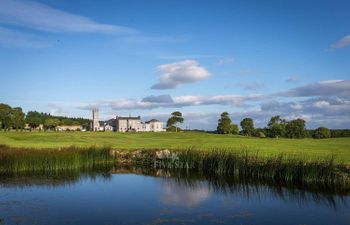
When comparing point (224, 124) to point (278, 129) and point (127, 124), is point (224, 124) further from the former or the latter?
point (127, 124)

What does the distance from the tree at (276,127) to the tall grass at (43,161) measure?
4715cm

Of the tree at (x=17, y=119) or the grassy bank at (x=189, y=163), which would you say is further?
the tree at (x=17, y=119)

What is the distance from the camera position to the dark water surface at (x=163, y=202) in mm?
11812

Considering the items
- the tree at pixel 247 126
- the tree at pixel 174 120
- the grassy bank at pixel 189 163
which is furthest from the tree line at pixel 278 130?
the grassy bank at pixel 189 163

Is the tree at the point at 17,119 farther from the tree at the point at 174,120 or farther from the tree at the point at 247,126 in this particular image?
the tree at the point at 247,126

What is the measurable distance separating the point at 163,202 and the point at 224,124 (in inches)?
2449

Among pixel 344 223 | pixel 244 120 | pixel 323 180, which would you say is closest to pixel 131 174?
pixel 323 180

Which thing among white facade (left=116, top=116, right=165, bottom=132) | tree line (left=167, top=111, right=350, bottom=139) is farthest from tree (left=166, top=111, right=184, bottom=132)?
white facade (left=116, top=116, right=165, bottom=132)

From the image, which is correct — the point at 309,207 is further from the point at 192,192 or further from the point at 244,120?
the point at 244,120

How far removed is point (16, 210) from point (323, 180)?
40.9 ft

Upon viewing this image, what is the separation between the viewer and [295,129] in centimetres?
6556

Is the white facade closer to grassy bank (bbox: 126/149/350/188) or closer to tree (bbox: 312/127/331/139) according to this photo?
tree (bbox: 312/127/331/139)

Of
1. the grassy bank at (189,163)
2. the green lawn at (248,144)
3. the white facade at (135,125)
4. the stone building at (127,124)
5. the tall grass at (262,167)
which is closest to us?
the tall grass at (262,167)

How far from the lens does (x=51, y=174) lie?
20.1 m
